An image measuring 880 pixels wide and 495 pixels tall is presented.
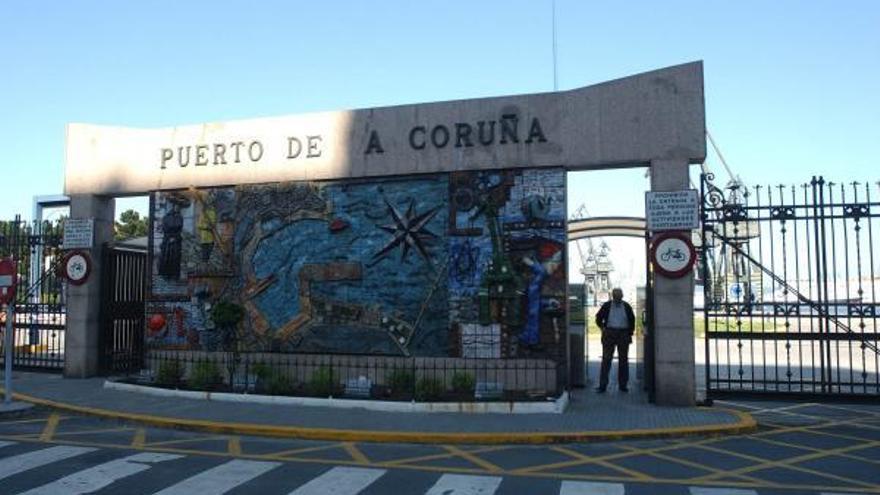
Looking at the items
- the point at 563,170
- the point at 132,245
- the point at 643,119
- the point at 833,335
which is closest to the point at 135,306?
the point at 132,245

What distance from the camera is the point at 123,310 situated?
16703mm

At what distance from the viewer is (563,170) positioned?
42.4ft

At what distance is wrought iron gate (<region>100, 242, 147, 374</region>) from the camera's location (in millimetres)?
16172

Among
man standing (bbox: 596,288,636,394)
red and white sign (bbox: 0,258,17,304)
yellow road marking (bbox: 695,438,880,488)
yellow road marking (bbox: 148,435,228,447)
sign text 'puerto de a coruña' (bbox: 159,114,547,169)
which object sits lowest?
yellow road marking (bbox: 695,438,880,488)

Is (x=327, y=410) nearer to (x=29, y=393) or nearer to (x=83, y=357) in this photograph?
(x=29, y=393)

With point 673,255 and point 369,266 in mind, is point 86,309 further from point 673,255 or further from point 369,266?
point 673,255

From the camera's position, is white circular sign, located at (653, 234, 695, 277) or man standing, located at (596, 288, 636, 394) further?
man standing, located at (596, 288, 636, 394)

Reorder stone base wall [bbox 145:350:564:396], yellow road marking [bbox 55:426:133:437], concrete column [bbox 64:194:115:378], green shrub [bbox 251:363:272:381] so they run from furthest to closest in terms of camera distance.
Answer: concrete column [bbox 64:194:115:378]
green shrub [bbox 251:363:272:381]
stone base wall [bbox 145:350:564:396]
yellow road marking [bbox 55:426:133:437]

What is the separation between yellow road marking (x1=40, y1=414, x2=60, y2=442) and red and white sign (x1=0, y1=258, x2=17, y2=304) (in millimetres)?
2115

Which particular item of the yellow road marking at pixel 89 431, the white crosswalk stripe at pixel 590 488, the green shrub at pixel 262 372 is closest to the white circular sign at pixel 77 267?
the green shrub at pixel 262 372

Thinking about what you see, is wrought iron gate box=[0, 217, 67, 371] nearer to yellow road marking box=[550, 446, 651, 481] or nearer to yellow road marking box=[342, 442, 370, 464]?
yellow road marking box=[342, 442, 370, 464]

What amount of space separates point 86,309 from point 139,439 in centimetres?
759

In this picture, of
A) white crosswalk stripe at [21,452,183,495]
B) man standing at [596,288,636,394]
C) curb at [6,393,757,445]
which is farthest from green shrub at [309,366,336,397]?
man standing at [596,288,636,394]

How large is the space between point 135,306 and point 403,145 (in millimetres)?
7893
